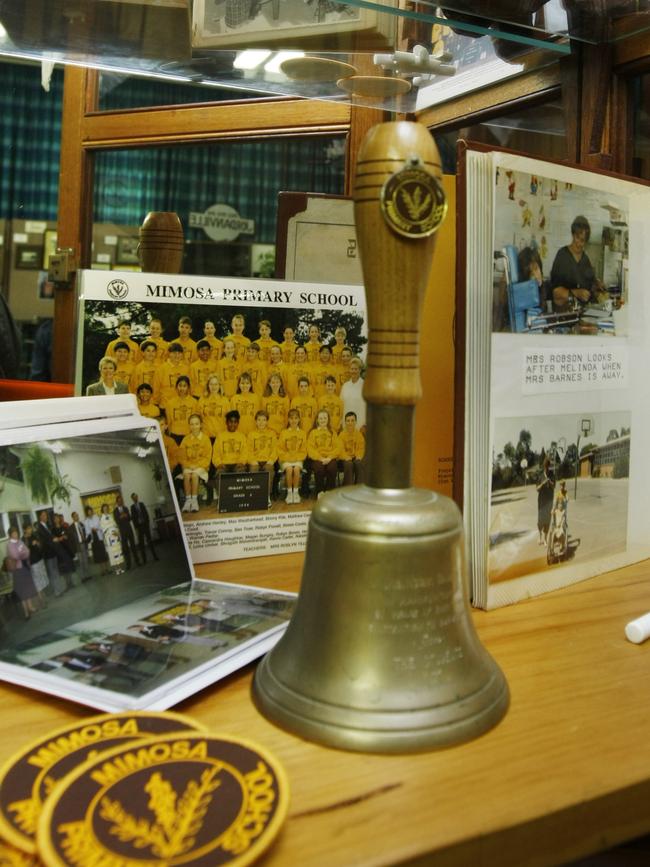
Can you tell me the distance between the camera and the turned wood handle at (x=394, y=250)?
1.34ft

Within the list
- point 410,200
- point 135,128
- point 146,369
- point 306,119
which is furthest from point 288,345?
point 135,128

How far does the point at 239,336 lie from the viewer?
0.72m

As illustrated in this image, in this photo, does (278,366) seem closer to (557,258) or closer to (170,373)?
(170,373)

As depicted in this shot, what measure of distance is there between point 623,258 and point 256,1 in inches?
16.3

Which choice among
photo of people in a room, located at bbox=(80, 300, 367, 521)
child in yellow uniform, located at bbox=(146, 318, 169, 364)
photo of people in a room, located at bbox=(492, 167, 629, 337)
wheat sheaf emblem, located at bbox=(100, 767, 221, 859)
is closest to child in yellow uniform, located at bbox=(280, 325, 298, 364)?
photo of people in a room, located at bbox=(80, 300, 367, 521)

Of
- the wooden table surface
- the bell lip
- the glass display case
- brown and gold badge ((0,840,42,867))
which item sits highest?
the glass display case

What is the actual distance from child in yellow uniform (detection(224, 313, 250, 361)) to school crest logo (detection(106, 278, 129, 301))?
0.31 ft

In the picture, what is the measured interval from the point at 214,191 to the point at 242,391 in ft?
12.2

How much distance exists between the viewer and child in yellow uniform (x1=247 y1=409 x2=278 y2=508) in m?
Result: 0.72

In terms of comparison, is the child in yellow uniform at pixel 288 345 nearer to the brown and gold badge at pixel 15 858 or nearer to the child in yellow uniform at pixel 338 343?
the child in yellow uniform at pixel 338 343

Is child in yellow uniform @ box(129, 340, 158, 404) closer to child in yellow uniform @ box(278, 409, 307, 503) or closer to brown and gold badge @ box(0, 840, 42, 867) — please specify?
child in yellow uniform @ box(278, 409, 307, 503)

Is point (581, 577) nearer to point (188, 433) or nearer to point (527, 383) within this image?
point (527, 383)

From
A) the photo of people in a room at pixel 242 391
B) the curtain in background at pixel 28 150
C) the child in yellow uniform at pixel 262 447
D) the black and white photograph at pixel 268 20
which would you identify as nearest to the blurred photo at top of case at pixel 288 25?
the black and white photograph at pixel 268 20

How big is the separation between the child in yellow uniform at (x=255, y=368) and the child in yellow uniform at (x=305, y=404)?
32mm
